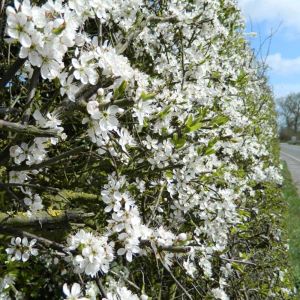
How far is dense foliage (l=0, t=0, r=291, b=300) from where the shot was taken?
5.57 feet

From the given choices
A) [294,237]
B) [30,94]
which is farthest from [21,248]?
[294,237]

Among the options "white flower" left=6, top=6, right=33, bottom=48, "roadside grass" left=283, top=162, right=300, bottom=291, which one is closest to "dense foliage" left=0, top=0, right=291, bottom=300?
"white flower" left=6, top=6, right=33, bottom=48

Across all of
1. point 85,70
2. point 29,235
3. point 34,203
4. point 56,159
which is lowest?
point 29,235

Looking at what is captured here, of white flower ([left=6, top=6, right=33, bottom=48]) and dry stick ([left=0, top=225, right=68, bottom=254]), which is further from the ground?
white flower ([left=6, top=6, right=33, bottom=48])

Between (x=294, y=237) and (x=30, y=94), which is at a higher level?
(x=30, y=94)

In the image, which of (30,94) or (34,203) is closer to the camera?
(30,94)

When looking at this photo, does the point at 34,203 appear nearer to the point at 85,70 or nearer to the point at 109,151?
the point at 109,151

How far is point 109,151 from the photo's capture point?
219 cm

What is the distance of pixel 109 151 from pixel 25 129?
62 centimetres

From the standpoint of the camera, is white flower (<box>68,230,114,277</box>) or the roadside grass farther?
the roadside grass

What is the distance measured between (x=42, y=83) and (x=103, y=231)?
1063 millimetres

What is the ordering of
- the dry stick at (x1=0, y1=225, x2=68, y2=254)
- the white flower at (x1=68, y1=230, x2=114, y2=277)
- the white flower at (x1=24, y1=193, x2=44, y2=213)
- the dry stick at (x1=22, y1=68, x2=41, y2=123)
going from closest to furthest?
the dry stick at (x1=22, y1=68, x2=41, y2=123) < the white flower at (x1=68, y1=230, x2=114, y2=277) < the dry stick at (x1=0, y1=225, x2=68, y2=254) < the white flower at (x1=24, y1=193, x2=44, y2=213)

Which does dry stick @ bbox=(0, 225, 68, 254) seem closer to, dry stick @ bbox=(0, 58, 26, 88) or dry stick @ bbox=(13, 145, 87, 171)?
dry stick @ bbox=(13, 145, 87, 171)

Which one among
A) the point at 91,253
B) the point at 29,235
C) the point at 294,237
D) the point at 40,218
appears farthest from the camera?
the point at 294,237
